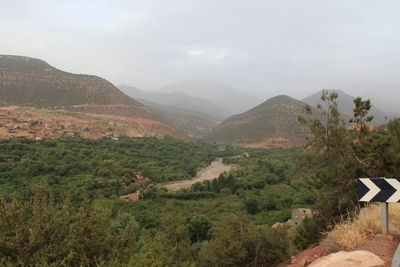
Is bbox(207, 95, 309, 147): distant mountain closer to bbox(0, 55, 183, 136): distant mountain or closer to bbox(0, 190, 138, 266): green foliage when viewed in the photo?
bbox(0, 55, 183, 136): distant mountain

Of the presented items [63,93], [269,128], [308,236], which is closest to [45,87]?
[63,93]

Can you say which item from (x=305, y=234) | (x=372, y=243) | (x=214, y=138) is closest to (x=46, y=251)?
(x=372, y=243)

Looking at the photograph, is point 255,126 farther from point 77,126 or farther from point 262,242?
point 262,242

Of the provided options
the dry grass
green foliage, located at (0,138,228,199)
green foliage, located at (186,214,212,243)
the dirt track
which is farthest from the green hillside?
the dry grass

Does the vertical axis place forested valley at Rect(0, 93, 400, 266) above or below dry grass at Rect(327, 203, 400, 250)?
below

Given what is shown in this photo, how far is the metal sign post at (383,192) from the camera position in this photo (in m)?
4.49

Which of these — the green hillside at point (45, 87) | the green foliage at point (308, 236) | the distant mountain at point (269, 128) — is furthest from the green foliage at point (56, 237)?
the distant mountain at point (269, 128)

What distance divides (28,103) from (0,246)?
278ft

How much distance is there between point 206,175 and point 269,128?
190ft

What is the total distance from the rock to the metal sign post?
868 mm

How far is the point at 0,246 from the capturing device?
4.98 metres

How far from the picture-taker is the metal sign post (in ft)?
14.7

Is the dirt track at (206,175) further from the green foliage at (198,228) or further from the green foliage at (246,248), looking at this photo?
the green foliage at (246,248)

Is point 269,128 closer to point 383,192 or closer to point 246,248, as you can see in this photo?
point 246,248
